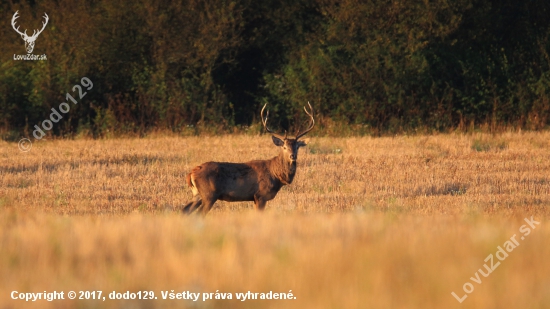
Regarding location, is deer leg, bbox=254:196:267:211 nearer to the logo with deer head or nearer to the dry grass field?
the dry grass field

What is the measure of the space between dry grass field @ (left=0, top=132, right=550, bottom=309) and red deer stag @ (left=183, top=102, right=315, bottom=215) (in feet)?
1.84

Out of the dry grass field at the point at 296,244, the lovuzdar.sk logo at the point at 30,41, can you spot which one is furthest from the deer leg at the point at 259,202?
the lovuzdar.sk logo at the point at 30,41

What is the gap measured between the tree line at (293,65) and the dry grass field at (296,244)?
11512 mm

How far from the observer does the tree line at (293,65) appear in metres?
25.8

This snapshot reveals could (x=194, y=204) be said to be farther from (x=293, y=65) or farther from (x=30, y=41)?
(x=30, y=41)

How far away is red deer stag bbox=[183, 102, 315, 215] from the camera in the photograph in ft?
37.0

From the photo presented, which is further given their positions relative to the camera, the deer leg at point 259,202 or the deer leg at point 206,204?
the deer leg at point 259,202

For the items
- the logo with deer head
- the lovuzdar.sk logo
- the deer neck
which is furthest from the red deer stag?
the logo with deer head

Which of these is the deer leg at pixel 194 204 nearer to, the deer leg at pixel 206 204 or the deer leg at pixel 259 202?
the deer leg at pixel 206 204

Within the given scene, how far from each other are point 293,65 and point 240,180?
16.2 m

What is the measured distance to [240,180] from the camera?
11.5 metres

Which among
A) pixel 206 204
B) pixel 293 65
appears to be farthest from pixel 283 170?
pixel 293 65

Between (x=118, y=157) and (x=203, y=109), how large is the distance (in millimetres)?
9050

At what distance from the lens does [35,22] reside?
92.1ft
